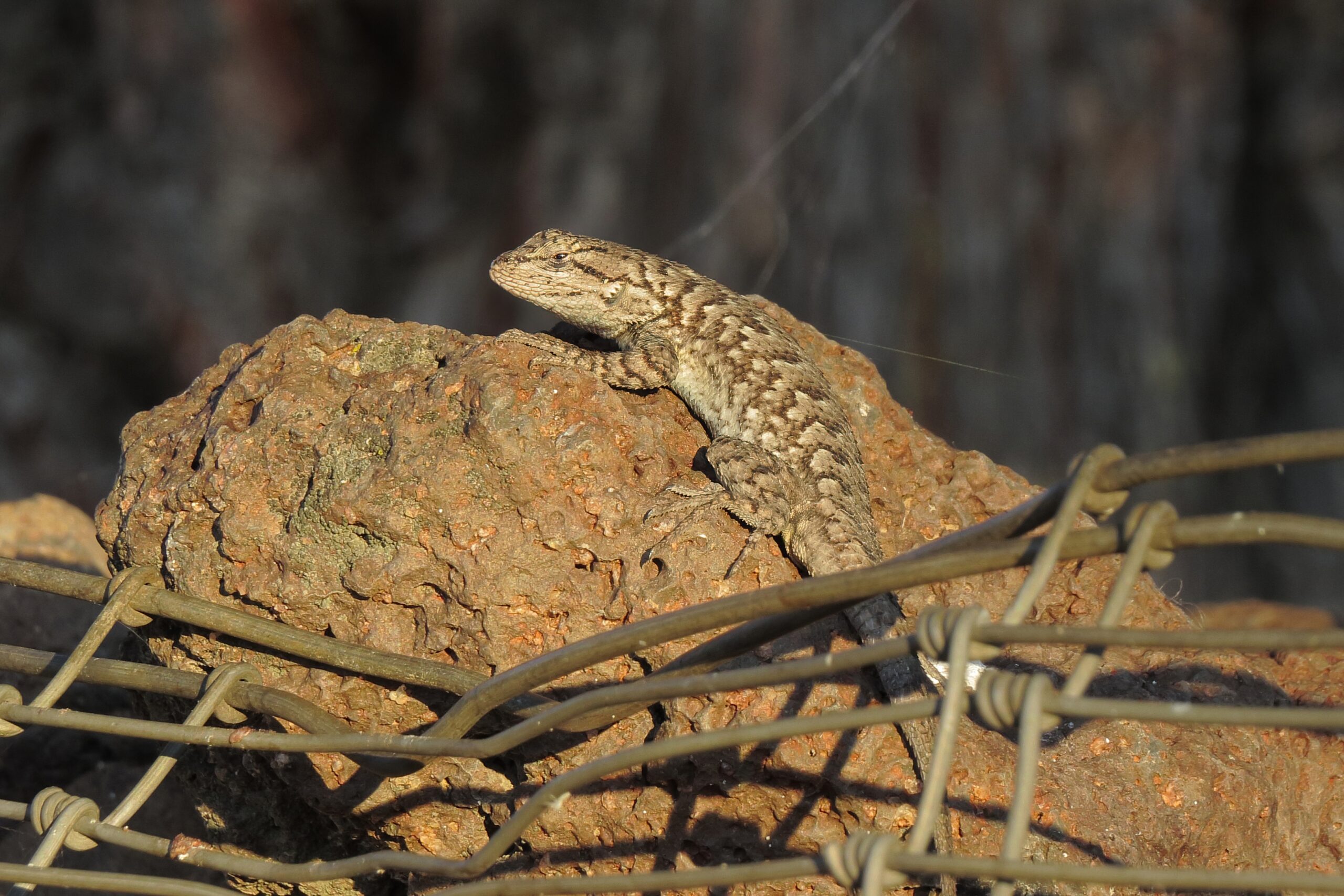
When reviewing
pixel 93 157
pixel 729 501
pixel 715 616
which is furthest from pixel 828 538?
pixel 93 157

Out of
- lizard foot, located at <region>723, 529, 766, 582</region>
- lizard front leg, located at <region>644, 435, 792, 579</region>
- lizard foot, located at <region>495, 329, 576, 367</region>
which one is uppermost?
lizard foot, located at <region>495, 329, 576, 367</region>

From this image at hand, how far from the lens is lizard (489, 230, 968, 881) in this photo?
109 inches

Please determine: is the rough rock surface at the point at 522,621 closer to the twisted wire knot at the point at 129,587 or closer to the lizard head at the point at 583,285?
the twisted wire knot at the point at 129,587

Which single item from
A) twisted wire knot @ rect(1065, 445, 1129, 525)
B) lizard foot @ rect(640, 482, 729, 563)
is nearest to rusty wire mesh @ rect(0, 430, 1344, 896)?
twisted wire knot @ rect(1065, 445, 1129, 525)

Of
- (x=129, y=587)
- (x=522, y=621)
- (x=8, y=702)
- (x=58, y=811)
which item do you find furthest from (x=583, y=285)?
(x=58, y=811)

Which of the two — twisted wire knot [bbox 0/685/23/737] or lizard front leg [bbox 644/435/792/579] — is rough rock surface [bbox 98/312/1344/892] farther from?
twisted wire knot [bbox 0/685/23/737]

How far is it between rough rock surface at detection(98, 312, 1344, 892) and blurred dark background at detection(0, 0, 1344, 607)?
2180 mm

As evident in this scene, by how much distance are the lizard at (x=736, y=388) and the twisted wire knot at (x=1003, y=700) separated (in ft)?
2.98

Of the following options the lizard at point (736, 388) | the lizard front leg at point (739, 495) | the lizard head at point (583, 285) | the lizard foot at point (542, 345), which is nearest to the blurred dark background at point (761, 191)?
the lizard at point (736, 388)

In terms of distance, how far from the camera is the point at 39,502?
5102 mm

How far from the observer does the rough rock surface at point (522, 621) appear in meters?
2.42

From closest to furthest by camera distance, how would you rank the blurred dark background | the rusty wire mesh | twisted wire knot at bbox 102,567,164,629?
the rusty wire mesh → twisted wire knot at bbox 102,567,164,629 → the blurred dark background

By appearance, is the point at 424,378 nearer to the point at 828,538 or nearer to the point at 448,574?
the point at 448,574

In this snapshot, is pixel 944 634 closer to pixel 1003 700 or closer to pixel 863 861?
pixel 1003 700
